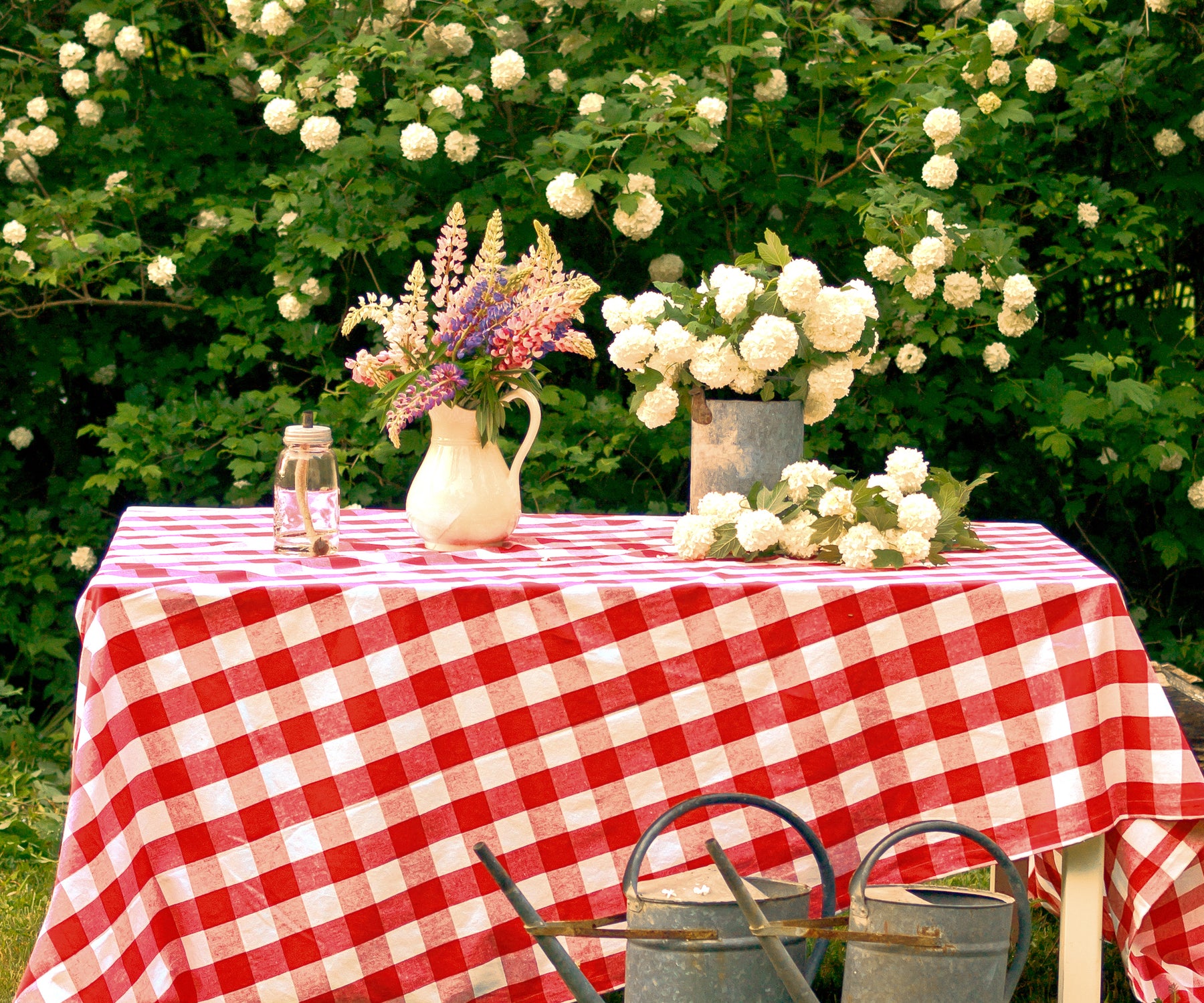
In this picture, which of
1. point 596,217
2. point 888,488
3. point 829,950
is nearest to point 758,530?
point 888,488

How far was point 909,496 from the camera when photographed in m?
2.05

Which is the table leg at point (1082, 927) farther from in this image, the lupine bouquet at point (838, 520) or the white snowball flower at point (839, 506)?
the white snowball flower at point (839, 506)

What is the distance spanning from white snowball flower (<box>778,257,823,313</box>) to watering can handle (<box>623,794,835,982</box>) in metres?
0.85

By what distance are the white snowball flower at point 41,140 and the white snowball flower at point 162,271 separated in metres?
0.54

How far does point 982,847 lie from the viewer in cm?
180

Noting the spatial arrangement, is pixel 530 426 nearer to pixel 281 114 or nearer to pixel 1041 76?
pixel 281 114

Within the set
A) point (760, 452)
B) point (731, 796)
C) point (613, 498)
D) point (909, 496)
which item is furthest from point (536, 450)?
point (731, 796)

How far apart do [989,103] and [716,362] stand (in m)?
1.86

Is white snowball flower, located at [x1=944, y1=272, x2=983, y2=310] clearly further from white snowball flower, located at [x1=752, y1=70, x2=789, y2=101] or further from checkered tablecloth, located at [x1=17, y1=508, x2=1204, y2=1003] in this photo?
checkered tablecloth, located at [x1=17, y1=508, x2=1204, y2=1003]

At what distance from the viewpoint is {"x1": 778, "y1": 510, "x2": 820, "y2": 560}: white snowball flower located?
205 centimetres

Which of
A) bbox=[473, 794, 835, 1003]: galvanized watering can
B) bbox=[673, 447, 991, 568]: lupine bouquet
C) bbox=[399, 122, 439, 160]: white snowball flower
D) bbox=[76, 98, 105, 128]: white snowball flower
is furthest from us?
bbox=[76, 98, 105, 128]: white snowball flower

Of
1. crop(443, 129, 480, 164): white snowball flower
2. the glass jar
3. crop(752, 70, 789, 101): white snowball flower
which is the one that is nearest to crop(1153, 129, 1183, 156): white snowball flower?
crop(752, 70, 789, 101): white snowball flower

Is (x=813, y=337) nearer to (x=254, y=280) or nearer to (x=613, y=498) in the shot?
(x=613, y=498)

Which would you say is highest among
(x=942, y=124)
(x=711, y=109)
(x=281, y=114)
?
(x=281, y=114)
